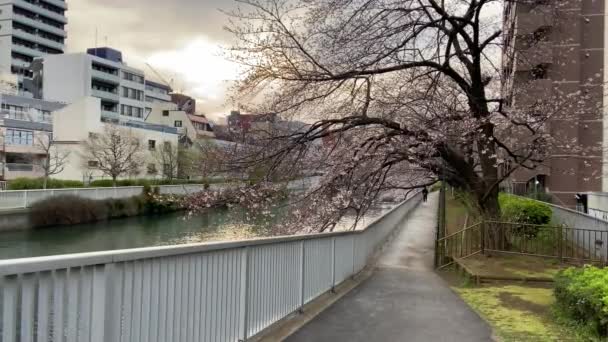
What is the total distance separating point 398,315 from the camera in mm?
6852

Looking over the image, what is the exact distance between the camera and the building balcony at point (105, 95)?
67.8m

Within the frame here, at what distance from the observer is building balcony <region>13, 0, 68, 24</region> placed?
8192 centimetres

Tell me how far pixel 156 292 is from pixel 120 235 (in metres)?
25.5

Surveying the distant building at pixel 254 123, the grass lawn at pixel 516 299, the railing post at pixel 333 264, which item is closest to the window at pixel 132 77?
the distant building at pixel 254 123

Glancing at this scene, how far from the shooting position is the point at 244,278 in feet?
15.4

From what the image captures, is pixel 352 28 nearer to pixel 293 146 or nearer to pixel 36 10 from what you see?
pixel 293 146

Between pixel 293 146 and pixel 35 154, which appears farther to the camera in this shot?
pixel 35 154

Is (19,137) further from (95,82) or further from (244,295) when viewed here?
(244,295)

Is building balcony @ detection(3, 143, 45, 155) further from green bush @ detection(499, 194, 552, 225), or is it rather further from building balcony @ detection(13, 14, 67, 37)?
building balcony @ detection(13, 14, 67, 37)

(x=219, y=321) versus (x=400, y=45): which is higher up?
(x=400, y=45)

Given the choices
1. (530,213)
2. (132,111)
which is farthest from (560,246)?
(132,111)

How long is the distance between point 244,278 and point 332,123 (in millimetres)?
7734

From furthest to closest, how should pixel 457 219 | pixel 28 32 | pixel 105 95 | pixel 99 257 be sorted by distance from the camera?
pixel 28 32 < pixel 105 95 < pixel 457 219 < pixel 99 257

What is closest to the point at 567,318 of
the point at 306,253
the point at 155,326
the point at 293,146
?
the point at 306,253
